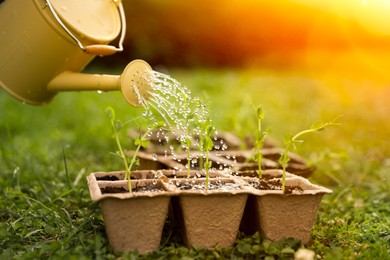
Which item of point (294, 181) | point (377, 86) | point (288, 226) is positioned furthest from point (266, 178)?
point (377, 86)

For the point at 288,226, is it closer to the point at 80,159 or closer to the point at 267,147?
the point at 267,147

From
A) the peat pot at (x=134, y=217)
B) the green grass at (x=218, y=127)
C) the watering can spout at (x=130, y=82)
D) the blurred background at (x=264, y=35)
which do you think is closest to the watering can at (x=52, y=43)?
the watering can spout at (x=130, y=82)

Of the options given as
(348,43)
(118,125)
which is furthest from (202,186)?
(348,43)

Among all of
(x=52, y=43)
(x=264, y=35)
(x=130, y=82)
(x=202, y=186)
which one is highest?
(x=264, y=35)

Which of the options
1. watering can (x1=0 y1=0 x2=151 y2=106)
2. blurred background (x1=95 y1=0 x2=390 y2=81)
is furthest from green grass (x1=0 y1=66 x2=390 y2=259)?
blurred background (x1=95 y1=0 x2=390 y2=81)

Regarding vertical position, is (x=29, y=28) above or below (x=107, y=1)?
below

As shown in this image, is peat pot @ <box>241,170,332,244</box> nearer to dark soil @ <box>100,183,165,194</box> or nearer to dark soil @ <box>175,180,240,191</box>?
dark soil @ <box>175,180,240,191</box>

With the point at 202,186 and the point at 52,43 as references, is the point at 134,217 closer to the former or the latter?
the point at 202,186
